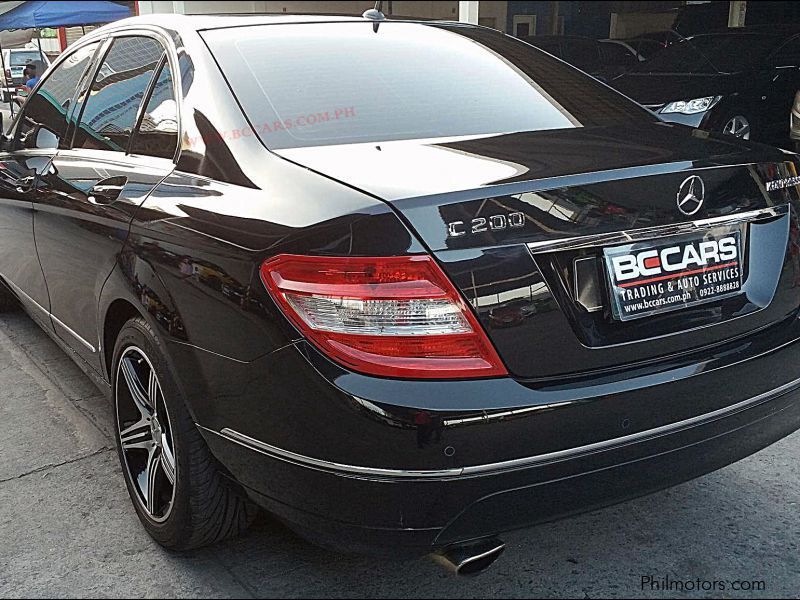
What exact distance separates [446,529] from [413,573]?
1.97ft

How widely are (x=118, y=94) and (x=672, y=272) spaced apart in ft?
6.42

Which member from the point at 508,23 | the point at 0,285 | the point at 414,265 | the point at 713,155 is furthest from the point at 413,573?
the point at 508,23

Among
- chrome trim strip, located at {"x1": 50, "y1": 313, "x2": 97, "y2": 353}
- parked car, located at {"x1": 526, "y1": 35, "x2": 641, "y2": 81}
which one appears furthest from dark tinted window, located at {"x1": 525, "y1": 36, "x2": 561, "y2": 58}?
chrome trim strip, located at {"x1": 50, "y1": 313, "x2": 97, "y2": 353}

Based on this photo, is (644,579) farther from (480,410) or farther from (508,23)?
(508,23)

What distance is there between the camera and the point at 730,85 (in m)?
8.38

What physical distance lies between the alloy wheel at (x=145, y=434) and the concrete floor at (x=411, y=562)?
0.50 ft

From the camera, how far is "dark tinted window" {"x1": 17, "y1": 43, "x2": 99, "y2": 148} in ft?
11.1

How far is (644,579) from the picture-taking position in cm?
231

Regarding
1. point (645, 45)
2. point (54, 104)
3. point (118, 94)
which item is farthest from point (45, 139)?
point (645, 45)

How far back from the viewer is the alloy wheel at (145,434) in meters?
2.40

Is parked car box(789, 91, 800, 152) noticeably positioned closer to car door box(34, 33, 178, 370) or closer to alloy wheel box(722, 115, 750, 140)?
alloy wheel box(722, 115, 750, 140)

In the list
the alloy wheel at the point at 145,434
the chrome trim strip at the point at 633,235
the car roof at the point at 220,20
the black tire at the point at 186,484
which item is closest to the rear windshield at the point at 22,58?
the car roof at the point at 220,20

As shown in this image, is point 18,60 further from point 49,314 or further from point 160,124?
point 160,124

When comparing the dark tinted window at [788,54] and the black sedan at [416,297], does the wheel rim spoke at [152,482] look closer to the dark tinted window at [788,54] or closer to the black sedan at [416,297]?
the black sedan at [416,297]
